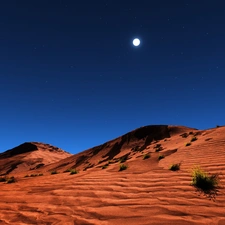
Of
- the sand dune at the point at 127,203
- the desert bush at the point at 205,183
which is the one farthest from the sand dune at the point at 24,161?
the desert bush at the point at 205,183

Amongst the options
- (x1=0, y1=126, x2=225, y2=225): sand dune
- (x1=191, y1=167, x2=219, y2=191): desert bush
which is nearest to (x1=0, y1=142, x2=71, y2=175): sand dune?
(x1=0, y1=126, x2=225, y2=225): sand dune

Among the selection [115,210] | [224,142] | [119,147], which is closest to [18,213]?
[115,210]

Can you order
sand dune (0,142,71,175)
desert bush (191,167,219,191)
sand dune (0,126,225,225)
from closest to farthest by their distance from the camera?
1. sand dune (0,126,225,225)
2. desert bush (191,167,219,191)
3. sand dune (0,142,71,175)

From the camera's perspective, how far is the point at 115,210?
412cm

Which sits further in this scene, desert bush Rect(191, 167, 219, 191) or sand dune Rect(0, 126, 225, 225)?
desert bush Rect(191, 167, 219, 191)

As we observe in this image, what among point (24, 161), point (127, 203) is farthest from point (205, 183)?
point (24, 161)

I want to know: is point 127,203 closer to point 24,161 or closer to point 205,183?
point 205,183

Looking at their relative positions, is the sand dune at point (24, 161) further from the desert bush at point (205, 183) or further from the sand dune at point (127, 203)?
the desert bush at point (205, 183)

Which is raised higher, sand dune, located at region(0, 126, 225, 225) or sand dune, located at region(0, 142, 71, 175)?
sand dune, located at region(0, 142, 71, 175)

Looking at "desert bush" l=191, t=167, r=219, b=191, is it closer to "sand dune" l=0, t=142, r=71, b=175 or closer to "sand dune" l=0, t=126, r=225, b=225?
"sand dune" l=0, t=126, r=225, b=225

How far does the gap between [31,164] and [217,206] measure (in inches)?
1919

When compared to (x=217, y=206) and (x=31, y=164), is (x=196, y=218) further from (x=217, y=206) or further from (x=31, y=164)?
(x=31, y=164)

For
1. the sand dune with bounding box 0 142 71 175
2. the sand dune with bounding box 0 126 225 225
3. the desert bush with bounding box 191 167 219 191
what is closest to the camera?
the sand dune with bounding box 0 126 225 225

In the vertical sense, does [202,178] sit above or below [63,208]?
above
